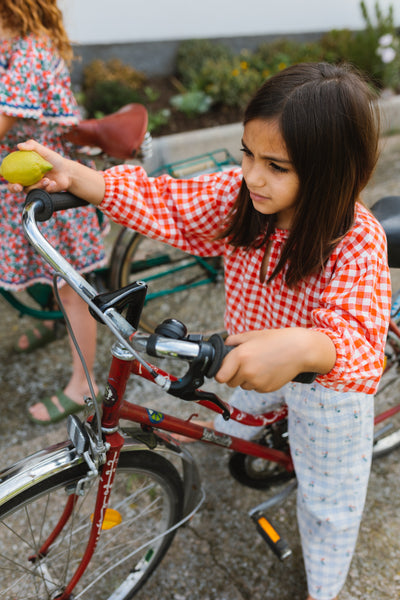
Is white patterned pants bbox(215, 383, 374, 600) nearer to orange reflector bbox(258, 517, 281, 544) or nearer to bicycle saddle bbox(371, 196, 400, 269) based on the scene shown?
orange reflector bbox(258, 517, 281, 544)

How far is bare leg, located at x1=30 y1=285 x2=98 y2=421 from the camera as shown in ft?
7.04

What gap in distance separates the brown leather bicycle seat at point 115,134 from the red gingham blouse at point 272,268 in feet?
2.18

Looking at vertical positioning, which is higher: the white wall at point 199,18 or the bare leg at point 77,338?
the white wall at point 199,18

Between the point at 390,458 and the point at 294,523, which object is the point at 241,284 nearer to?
the point at 294,523

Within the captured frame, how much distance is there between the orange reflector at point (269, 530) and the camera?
5.66 feet

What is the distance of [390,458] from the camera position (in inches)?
85.6

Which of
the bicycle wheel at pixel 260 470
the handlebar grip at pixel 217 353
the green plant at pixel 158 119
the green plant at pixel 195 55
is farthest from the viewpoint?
the green plant at pixel 195 55

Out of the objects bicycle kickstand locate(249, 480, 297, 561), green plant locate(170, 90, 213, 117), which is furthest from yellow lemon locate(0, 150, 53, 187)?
green plant locate(170, 90, 213, 117)

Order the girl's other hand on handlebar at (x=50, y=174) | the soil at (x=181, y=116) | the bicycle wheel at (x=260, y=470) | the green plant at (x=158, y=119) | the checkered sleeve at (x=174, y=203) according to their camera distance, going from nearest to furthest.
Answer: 1. the girl's other hand on handlebar at (x=50, y=174)
2. the checkered sleeve at (x=174, y=203)
3. the bicycle wheel at (x=260, y=470)
4. the green plant at (x=158, y=119)
5. the soil at (x=181, y=116)

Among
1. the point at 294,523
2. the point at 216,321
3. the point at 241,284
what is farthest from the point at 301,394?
the point at 216,321

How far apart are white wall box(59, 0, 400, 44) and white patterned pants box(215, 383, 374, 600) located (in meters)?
3.88

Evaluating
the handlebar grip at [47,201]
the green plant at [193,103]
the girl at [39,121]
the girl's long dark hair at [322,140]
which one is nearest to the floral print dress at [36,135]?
the girl at [39,121]

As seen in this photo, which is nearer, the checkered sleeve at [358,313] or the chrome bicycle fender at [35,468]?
the checkered sleeve at [358,313]

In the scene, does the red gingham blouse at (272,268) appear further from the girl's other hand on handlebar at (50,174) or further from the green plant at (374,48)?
the green plant at (374,48)
